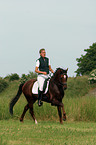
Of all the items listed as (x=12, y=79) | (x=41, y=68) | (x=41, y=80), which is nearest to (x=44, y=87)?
(x=41, y=80)

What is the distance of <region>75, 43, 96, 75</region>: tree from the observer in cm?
3694

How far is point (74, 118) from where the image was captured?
13.3 metres

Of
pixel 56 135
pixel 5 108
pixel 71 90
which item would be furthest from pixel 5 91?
pixel 56 135

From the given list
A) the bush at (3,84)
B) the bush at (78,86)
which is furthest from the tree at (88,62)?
the bush at (3,84)

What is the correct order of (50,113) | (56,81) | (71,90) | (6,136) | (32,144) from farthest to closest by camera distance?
(71,90) < (50,113) < (56,81) < (6,136) < (32,144)

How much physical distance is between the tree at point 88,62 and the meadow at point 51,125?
21.1 meters

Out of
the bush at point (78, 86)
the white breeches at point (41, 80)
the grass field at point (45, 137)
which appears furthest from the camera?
the bush at point (78, 86)

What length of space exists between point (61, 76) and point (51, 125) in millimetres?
2077

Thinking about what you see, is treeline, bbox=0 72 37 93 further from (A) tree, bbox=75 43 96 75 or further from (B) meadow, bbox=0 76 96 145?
(B) meadow, bbox=0 76 96 145

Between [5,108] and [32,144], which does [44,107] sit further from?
[32,144]

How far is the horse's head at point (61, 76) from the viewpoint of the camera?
10.5 meters

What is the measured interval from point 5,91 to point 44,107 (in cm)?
2374

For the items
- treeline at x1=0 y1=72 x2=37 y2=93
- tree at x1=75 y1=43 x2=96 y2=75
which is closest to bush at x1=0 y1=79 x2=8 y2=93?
treeline at x1=0 y1=72 x2=37 y2=93

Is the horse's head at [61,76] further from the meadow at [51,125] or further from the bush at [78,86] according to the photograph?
the bush at [78,86]
